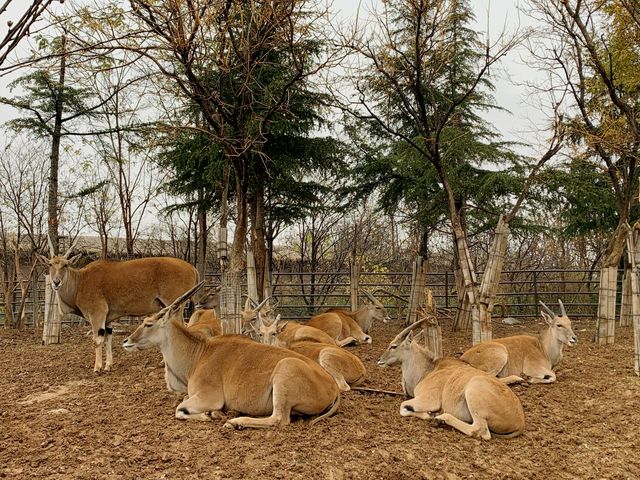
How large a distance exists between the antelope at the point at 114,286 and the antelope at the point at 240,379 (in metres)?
2.82

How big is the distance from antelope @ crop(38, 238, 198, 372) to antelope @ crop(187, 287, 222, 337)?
70cm

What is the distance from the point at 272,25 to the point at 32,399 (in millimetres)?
5250

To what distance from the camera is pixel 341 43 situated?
9.12m

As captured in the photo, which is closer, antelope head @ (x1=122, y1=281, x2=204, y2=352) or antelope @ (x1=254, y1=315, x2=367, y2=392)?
antelope head @ (x1=122, y1=281, x2=204, y2=352)

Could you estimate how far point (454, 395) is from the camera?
6.24 metres

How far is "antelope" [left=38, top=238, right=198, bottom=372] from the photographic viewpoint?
9719mm

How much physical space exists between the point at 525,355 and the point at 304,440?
14.8 ft

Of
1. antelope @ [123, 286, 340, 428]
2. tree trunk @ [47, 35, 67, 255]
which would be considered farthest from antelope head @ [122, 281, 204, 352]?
tree trunk @ [47, 35, 67, 255]

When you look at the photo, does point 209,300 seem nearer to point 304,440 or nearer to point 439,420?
point 439,420

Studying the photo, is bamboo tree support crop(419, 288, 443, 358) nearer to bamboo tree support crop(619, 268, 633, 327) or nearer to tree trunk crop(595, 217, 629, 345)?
tree trunk crop(595, 217, 629, 345)

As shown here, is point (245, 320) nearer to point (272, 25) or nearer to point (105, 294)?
point (105, 294)

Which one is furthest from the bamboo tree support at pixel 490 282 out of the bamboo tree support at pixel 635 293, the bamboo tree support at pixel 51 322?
the bamboo tree support at pixel 51 322

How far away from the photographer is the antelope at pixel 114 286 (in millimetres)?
9719

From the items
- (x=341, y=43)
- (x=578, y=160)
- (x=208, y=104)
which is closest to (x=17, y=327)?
(x=208, y=104)
